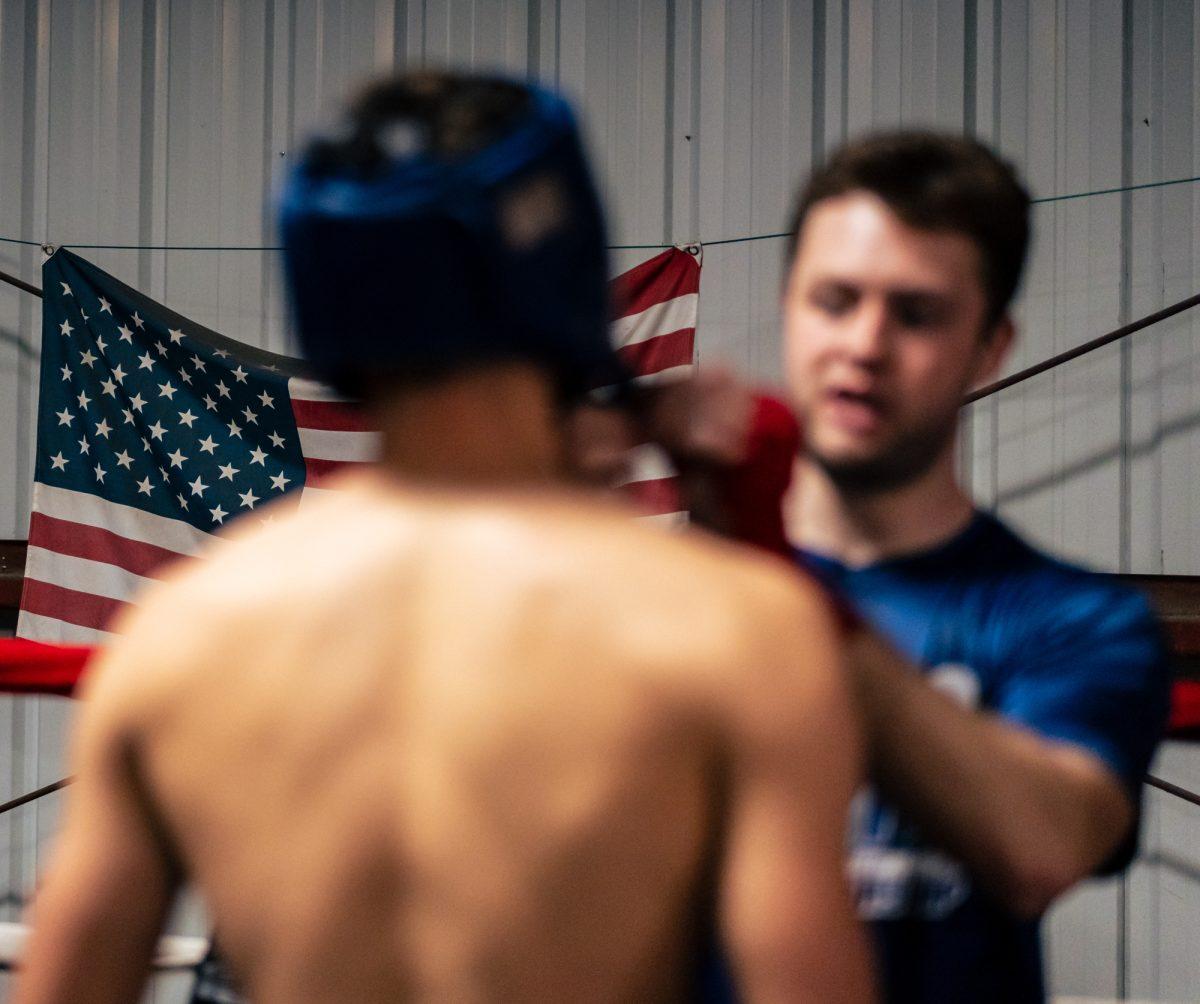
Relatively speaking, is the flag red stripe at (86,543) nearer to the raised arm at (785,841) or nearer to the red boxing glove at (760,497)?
the red boxing glove at (760,497)

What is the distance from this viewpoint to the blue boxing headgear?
22.0 inches

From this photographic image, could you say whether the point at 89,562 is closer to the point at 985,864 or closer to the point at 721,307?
the point at 721,307

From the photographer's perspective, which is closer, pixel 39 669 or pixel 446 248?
pixel 446 248

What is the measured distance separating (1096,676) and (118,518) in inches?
105

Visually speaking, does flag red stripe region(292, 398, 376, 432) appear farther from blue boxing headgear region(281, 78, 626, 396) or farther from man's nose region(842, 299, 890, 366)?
blue boxing headgear region(281, 78, 626, 396)

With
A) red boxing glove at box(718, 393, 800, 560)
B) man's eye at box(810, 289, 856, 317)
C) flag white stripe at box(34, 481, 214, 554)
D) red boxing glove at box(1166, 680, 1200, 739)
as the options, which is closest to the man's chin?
man's eye at box(810, 289, 856, 317)

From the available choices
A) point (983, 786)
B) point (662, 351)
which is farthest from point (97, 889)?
point (662, 351)

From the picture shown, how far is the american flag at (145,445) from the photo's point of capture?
2990mm

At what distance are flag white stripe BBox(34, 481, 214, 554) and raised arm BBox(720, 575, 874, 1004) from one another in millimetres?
2667

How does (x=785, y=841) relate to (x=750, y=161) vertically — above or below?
below

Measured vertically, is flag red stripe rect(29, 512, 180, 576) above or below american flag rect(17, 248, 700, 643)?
below

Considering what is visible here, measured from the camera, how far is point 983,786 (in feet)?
2.33

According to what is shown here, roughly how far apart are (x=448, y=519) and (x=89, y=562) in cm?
272

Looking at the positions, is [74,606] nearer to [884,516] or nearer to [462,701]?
[884,516]
